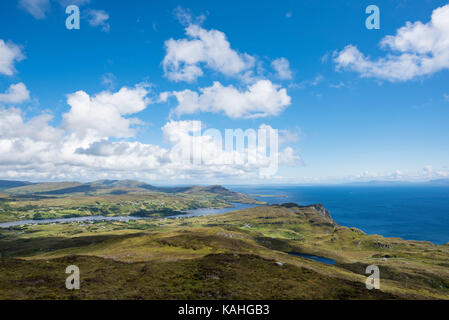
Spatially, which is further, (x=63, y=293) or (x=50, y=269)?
(x=50, y=269)

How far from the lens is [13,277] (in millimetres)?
53625

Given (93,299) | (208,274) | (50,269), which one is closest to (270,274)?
(208,274)

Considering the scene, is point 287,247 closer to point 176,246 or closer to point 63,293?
point 176,246

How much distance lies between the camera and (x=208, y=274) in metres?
59.8

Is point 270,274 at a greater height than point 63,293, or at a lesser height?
lesser

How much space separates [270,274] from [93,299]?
4361 cm

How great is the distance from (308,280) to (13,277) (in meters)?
74.4
